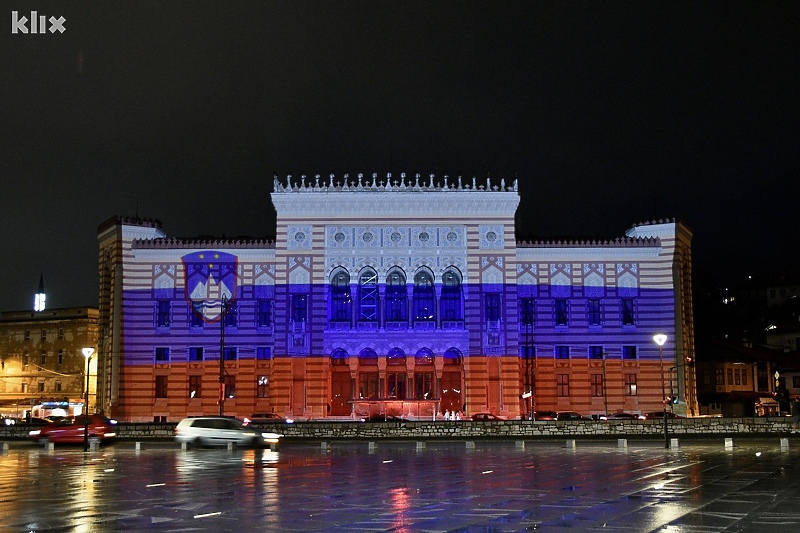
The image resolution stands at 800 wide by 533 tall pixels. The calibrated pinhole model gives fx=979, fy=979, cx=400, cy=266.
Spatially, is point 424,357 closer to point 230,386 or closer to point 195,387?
point 230,386

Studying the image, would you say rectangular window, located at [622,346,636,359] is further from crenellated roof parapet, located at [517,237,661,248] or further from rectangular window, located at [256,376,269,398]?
rectangular window, located at [256,376,269,398]

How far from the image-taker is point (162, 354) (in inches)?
2486

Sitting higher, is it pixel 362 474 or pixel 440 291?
pixel 440 291

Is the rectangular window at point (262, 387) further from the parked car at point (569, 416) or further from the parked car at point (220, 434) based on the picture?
the parked car at point (220, 434)

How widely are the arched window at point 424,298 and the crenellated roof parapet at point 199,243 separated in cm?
976

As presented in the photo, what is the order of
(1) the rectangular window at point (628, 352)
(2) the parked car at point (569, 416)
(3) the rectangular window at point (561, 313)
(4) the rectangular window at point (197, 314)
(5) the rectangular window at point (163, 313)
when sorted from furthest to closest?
(3) the rectangular window at point (561, 313) → (5) the rectangular window at point (163, 313) → (1) the rectangular window at point (628, 352) → (4) the rectangular window at point (197, 314) → (2) the parked car at point (569, 416)

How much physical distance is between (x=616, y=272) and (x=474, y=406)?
509 inches

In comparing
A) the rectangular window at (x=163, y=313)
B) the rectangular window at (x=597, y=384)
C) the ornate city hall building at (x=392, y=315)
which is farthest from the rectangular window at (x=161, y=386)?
the rectangular window at (x=597, y=384)

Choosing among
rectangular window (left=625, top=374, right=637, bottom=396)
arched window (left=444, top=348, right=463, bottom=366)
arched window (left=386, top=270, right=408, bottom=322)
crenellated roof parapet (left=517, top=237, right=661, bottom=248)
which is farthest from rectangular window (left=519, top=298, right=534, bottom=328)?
arched window (left=386, top=270, right=408, bottom=322)

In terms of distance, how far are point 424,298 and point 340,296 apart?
532 cm

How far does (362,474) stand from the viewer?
1099 inches

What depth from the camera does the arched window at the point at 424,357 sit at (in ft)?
202

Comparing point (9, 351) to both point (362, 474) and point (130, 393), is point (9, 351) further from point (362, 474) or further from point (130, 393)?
point (362, 474)

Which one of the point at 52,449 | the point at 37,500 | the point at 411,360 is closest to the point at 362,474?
the point at 37,500
